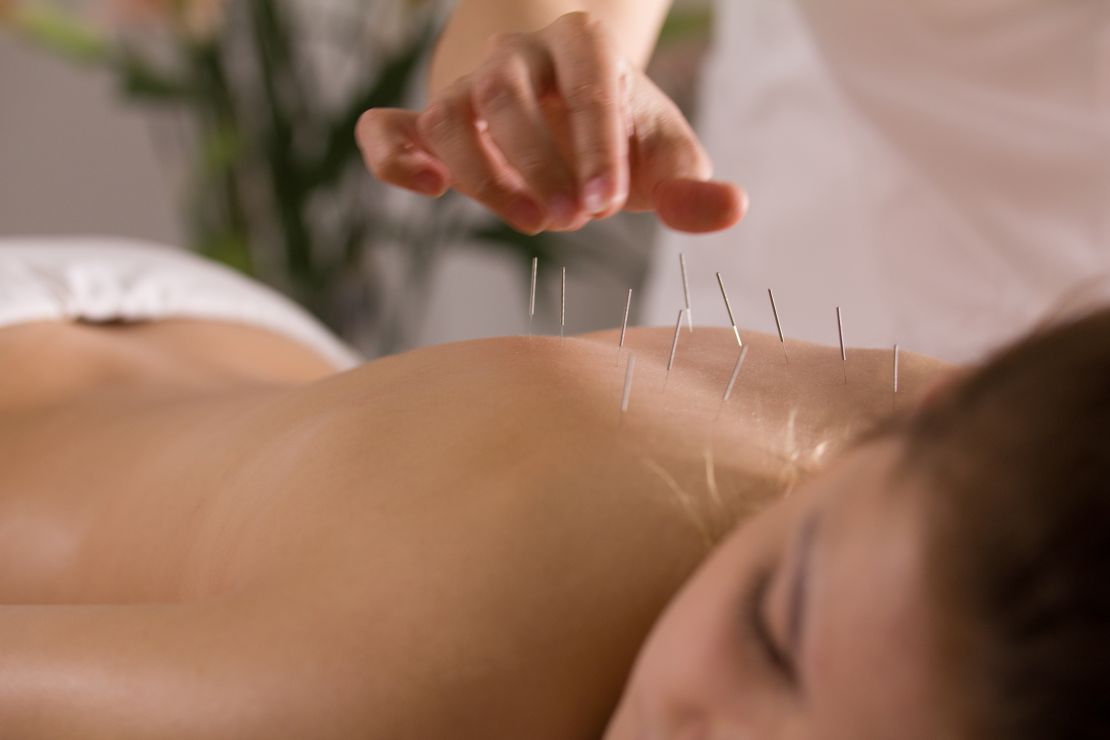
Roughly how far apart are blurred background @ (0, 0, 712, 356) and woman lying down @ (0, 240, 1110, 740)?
1.40 meters

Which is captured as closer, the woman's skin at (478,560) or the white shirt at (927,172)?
the woman's skin at (478,560)

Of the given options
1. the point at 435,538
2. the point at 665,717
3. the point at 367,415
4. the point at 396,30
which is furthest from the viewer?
the point at 396,30

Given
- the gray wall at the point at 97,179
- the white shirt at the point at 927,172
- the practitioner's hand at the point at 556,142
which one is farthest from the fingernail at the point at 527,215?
the gray wall at the point at 97,179

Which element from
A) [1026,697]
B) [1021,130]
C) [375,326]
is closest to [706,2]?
[375,326]

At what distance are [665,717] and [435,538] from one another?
0.64 feet

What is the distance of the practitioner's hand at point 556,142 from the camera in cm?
82

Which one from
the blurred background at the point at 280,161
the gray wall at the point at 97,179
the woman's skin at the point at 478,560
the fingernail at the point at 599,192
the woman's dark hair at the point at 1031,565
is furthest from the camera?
the gray wall at the point at 97,179

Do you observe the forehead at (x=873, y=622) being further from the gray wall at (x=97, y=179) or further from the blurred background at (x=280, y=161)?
the gray wall at (x=97, y=179)

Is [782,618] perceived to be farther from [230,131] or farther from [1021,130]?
[230,131]

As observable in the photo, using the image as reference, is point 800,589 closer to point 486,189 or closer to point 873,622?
point 873,622

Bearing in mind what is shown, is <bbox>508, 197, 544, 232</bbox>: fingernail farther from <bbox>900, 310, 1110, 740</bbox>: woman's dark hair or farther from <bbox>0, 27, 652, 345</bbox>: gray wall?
<bbox>0, 27, 652, 345</bbox>: gray wall

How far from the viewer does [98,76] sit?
279 centimetres

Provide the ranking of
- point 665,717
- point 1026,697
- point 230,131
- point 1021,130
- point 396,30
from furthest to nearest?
1. point 396,30
2. point 230,131
3. point 1021,130
4. point 665,717
5. point 1026,697

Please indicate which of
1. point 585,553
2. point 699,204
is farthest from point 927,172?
point 585,553
